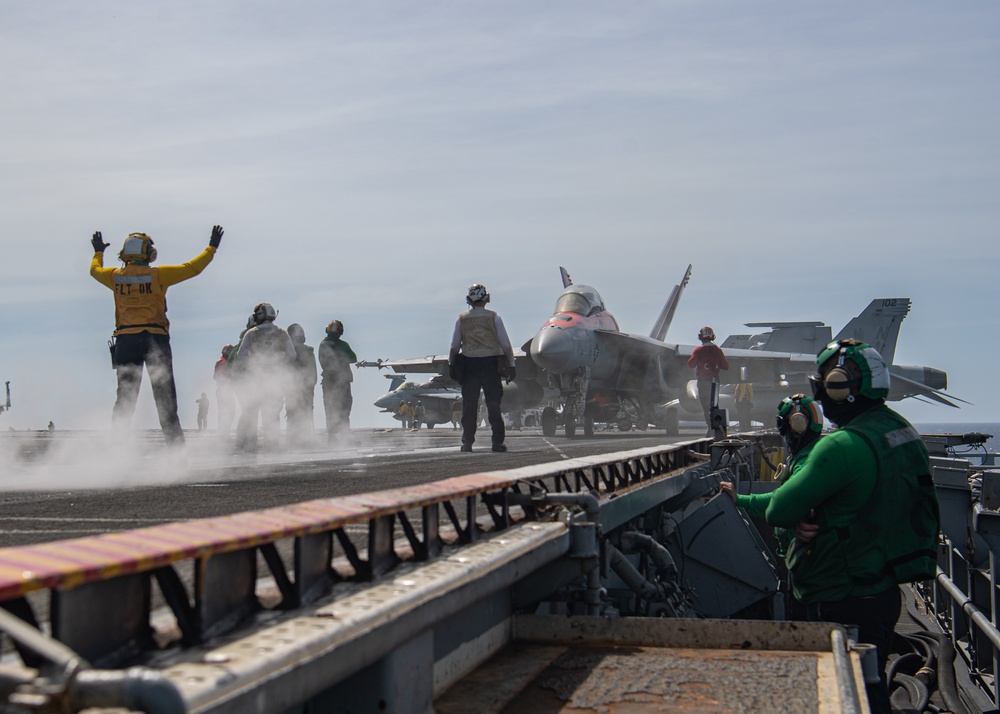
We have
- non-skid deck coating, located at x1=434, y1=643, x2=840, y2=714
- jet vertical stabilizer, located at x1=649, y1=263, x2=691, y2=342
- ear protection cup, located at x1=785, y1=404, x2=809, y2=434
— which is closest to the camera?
non-skid deck coating, located at x1=434, y1=643, x2=840, y2=714

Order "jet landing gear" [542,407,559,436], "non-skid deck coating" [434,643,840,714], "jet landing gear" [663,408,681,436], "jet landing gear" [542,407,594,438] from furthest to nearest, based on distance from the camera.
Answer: "jet landing gear" [663,408,681,436] → "jet landing gear" [542,407,559,436] → "jet landing gear" [542,407,594,438] → "non-skid deck coating" [434,643,840,714]

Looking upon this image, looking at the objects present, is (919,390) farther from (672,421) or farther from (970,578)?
(970,578)

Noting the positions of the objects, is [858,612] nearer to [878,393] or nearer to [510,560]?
[878,393]

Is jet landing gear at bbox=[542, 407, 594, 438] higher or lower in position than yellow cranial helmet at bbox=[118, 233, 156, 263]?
lower

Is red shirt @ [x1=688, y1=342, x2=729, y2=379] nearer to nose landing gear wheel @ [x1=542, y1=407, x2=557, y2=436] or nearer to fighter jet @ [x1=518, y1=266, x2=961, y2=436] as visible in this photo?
fighter jet @ [x1=518, y1=266, x2=961, y2=436]

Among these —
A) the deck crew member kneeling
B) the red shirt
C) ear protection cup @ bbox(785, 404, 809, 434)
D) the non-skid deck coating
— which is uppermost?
the red shirt

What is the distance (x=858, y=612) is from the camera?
4715 millimetres

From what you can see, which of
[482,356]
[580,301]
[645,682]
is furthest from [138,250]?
[580,301]

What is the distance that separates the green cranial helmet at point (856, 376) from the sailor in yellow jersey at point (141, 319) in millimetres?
6803

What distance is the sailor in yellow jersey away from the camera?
31.8 ft

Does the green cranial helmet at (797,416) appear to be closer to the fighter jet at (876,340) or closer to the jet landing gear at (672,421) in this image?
the jet landing gear at (672,421)

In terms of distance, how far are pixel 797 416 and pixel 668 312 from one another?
3891cm

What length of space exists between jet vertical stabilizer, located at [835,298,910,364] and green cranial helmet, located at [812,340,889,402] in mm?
46743

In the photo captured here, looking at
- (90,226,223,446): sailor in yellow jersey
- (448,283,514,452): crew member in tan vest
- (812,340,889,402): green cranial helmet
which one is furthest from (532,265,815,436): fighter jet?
(812,340,889,402): green cranial helmet
